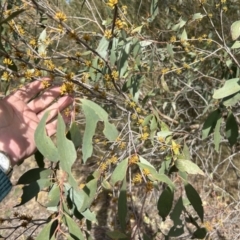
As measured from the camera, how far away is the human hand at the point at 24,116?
0.98 meters

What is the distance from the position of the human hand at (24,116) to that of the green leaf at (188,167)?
31cm

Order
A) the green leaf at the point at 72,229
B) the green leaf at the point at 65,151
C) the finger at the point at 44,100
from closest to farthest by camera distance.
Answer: the green leaf at the point at 65,151
the green leaf at the point at 72,229
the finger at the point at 44,100

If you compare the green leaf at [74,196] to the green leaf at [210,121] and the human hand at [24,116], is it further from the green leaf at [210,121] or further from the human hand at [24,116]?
the green leaf at [210,121]

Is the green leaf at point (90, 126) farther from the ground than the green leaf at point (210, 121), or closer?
farther from the ground

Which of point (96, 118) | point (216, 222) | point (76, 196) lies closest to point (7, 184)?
point (76, 196)

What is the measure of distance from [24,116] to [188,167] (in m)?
0.44

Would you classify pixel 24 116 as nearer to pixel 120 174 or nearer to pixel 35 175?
pixel 35 175

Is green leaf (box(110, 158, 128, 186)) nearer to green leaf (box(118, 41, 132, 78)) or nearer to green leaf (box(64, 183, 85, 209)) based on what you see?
green leaf (box(64, 183, 85, 209))

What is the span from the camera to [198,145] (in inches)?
88.7

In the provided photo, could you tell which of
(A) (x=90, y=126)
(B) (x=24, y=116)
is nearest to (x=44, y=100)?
(B) (x=24, y=116)

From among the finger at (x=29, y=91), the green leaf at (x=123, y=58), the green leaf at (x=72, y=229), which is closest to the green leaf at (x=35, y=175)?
the green leaf at (x=72, y=229)

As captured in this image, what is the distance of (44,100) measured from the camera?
1.08 meters

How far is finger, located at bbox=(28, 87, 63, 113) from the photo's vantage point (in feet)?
3.46

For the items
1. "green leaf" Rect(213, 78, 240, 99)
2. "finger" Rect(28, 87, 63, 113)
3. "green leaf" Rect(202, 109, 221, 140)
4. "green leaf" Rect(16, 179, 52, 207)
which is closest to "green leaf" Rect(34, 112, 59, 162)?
→ "green leaf" Rect(16, 179, 52, 207)
